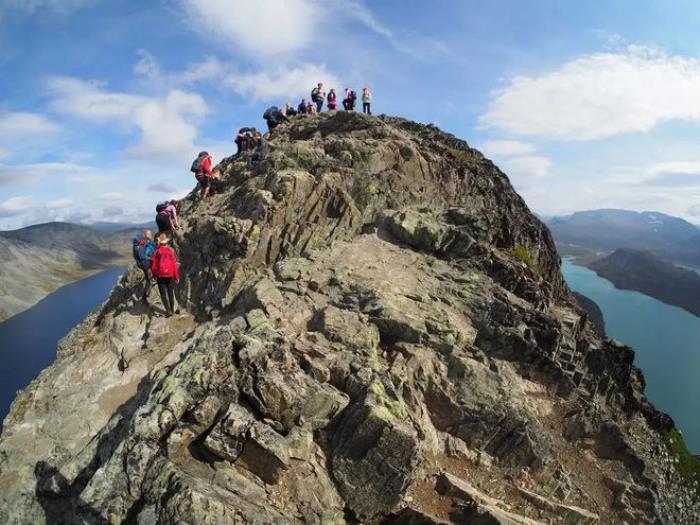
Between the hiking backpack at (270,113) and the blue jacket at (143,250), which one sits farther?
the hiking backpack at (270,113)

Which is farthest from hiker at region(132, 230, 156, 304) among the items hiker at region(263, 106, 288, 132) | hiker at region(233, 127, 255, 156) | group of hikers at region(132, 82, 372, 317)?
hiker at region(263, 106, 288, 132)

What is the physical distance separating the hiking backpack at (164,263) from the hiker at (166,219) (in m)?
6.12

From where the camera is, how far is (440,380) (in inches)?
687

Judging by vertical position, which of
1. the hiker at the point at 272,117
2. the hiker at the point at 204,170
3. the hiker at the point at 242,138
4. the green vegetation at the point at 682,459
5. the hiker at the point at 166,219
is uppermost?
the hiker at the point at 272,117

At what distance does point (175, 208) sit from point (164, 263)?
8.85 m

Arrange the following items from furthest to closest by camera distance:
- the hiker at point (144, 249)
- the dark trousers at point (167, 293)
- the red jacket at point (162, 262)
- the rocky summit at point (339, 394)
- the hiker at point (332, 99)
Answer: the hiker at point (332, 99) → the hiker at point (144, 249) → the dark trousers at point (167, 293) → the red jacket at point (162, 262) → the rocky summit at point (339, 394)

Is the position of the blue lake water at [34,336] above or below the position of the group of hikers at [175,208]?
below

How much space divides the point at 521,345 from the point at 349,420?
9.31 metres

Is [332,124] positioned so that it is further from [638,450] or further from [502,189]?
[638,450]

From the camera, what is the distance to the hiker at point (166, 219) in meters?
25.5

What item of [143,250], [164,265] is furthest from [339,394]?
[143,250]

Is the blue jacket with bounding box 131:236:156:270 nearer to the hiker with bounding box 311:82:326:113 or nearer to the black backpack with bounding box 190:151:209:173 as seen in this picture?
the black backpack with bounding box 190:151:209:173

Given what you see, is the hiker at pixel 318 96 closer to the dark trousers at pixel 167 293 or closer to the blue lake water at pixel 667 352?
the dark trousers at pixel 167 293

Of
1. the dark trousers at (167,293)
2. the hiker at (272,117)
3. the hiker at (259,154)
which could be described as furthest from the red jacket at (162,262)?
the hiker at (272,117)
